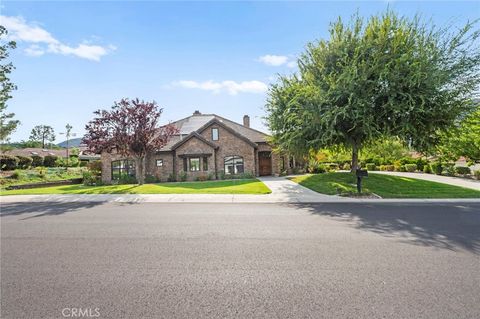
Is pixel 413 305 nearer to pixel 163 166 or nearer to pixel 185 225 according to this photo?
pixel 185 225

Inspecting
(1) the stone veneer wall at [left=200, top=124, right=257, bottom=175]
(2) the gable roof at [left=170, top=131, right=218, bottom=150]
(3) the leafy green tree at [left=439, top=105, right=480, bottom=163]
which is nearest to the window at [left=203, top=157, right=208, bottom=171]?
(1) the stone veneer wall at [left=200, top=124, right=257, bottom=175]

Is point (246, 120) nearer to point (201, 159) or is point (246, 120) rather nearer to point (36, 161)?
point (201, 159)

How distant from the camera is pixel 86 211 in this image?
9.91 m

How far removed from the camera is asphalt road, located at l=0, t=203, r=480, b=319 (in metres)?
3.09

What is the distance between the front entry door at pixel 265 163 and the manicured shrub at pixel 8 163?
30.7 meters

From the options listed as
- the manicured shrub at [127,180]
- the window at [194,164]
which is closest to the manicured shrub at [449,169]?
the window at [194,164]

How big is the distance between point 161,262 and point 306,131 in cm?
1313

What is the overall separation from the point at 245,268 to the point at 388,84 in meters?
13.8

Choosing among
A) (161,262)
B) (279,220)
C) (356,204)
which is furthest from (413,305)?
(356,204)

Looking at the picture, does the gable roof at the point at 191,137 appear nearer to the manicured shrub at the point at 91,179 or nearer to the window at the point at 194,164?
the window at the point at 194,164

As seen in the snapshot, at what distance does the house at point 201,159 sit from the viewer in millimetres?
25516

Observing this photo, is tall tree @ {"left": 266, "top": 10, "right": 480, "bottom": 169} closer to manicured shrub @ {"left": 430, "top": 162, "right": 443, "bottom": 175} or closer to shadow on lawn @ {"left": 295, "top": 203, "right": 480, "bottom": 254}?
shadow on lawn @ {"left": 295, "top": 203, "right": 480, "bottom": 254}

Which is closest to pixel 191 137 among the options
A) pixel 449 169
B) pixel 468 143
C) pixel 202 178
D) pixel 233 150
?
pixel 202 178

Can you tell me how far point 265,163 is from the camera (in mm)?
27281
